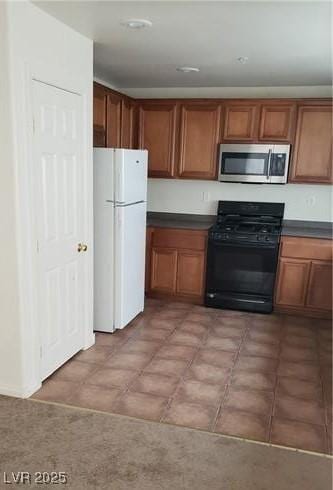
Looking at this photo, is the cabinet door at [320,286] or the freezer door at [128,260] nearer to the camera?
the freezer door at [128,260]

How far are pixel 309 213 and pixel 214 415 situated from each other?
282 cm

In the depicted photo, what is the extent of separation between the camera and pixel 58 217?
275cm

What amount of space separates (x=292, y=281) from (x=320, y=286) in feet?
0.88

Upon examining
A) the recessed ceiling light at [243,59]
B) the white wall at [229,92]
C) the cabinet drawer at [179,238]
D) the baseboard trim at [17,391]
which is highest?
the recessed ceiling light at [243,59]

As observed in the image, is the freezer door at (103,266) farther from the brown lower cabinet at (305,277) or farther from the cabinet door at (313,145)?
the cabinet door at (313,145)

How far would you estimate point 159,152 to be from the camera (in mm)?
4590

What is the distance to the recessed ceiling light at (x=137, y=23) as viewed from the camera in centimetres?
235

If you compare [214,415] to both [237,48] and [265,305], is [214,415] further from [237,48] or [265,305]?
[237,48]

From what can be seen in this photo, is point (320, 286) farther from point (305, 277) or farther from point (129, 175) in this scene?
point (129, 175)

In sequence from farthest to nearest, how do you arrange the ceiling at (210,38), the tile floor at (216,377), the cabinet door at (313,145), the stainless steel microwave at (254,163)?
1. the stainless steel microwave at (254,163)
2. the cabinet door at (313,145)
3. the tile floor at (216,377)
4. the ceiling at (210,38)

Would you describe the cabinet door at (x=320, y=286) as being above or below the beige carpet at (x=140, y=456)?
above

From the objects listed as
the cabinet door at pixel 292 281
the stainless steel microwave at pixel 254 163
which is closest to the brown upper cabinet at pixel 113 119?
the stainless steel microwave at pixel 254 163

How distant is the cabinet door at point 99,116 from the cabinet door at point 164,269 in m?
1.35

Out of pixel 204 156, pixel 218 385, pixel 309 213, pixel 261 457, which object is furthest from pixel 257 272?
pixel 261 457
